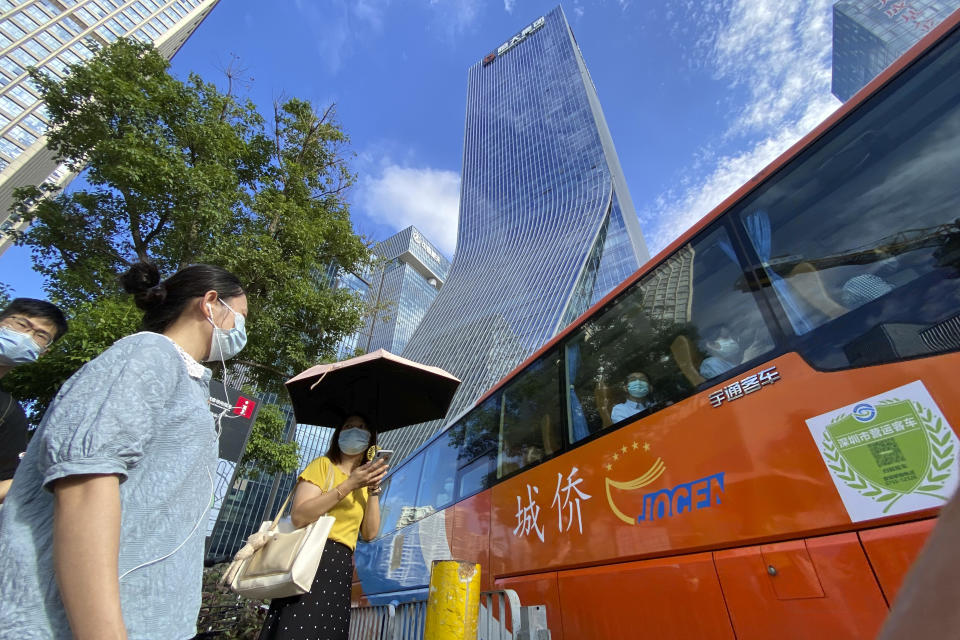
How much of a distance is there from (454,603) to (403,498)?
4.24 meters

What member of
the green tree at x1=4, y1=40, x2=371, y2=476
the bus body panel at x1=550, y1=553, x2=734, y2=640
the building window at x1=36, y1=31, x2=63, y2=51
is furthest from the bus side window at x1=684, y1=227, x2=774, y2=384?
the building window at x1=36, y1=31, x2=63, y2=51

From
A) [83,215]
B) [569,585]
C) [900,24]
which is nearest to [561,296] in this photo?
[83,215]

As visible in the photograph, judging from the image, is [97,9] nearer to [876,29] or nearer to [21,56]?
[21,56]

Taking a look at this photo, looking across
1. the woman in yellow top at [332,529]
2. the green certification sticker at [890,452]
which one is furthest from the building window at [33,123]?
the green certification sticker at [890,452]

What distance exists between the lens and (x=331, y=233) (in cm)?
952

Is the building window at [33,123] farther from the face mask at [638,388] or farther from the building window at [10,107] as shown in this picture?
the face mask at [638,388]

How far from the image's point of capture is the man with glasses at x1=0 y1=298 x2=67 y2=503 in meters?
2.61

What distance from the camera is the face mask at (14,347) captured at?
2584 mm

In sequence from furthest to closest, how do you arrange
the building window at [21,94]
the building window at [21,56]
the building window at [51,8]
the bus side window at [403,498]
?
the building window at [51,8]
the building window at [21,94]
the building window at [21,56]
the bus side window at [403,498]

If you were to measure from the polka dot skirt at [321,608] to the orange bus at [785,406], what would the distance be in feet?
3.97

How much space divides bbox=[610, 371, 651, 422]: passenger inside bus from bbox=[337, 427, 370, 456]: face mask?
5.19 ft

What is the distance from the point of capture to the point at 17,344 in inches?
103

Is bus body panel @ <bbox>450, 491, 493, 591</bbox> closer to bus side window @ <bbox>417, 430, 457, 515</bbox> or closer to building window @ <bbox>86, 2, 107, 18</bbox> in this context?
bus side window @ <bbox>417, 430, 457, 515</bbox>


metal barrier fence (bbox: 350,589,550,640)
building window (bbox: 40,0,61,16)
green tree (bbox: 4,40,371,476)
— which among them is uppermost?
building window (bbox: 40,0,61,16)
